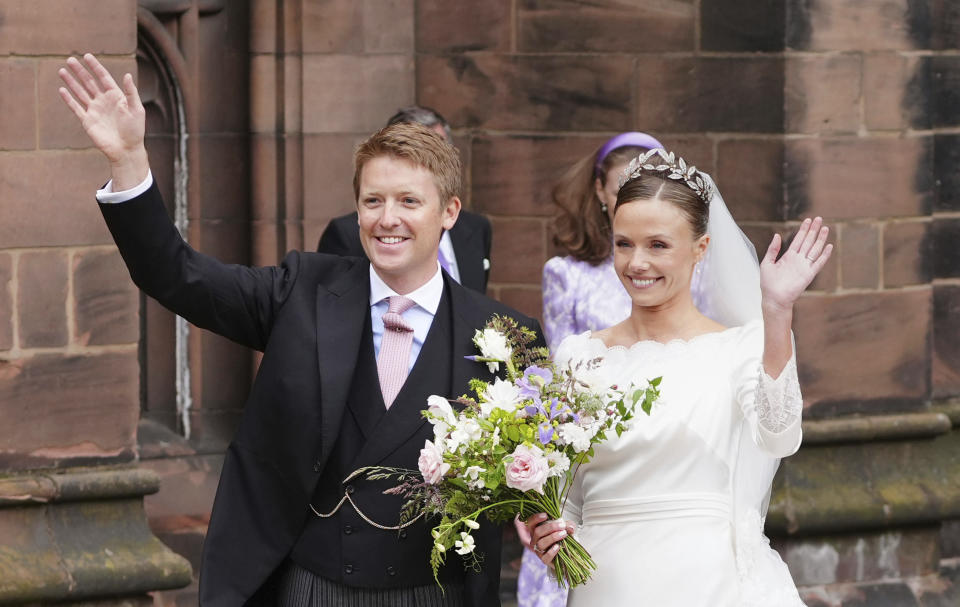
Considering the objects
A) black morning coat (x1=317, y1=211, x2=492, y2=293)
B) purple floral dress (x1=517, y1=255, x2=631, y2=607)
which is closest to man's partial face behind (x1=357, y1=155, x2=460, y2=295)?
purple floral dress (x1=517, y1=255, x2=631, y2=607)

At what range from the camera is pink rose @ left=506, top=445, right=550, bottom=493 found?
3539 mm

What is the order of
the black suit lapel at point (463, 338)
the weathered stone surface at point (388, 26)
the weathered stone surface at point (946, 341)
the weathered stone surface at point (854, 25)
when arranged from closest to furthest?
the black suit lapel at point (463, 338) < the weathered stone surface at point (854, 25) < the weathered stone surface at point (388, 26) < the weathered stone surface at point (946, 341)

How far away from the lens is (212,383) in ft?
23.8

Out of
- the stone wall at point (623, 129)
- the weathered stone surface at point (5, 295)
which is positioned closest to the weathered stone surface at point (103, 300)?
the weathered stone surface at point (5, 295)

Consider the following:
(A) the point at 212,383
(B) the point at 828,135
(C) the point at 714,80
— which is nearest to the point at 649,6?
(C) the point at 714,80

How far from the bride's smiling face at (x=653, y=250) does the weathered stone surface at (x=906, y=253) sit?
10.4ft

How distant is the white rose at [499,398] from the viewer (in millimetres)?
3619

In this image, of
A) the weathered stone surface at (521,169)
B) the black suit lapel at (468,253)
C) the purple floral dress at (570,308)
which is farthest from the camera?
the weathered stone surface at (521,169)

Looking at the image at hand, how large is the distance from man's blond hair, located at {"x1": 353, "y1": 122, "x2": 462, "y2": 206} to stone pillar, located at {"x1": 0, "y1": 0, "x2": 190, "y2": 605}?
201 centimetres

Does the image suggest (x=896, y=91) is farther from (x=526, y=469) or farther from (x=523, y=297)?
(x=526, y=469)

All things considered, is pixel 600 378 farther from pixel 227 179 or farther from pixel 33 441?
pixel 227 179

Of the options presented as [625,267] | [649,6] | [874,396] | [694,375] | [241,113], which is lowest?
[874,396]

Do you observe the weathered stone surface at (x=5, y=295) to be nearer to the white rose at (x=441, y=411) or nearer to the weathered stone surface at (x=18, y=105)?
the weathered stone surface at (x=18, y=105)

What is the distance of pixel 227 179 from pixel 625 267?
11.5 ft
